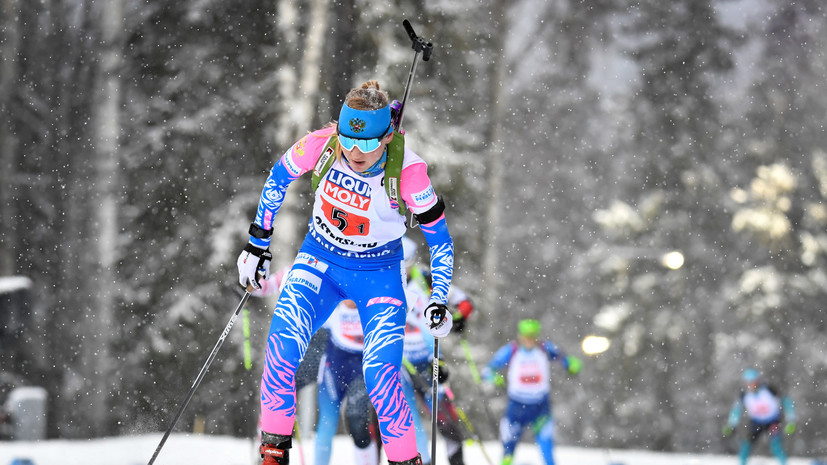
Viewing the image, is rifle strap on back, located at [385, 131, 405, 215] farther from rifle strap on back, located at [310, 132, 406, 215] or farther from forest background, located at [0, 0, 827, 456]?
forest background, located at [0, 0, 827, 456]

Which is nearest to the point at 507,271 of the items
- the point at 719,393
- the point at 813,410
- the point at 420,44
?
the point at 719,393

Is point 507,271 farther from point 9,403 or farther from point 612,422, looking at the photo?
point 9,403

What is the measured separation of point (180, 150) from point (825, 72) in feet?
60.5

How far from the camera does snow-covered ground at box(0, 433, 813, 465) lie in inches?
386

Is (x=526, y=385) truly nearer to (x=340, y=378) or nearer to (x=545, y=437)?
(x=545, y=437)

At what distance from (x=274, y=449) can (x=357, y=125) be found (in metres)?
1.70

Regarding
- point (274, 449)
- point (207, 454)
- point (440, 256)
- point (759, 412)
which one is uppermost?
point (440, 256)

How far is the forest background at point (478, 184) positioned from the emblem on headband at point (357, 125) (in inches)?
295

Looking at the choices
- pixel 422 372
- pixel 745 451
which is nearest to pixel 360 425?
pixel 422 372

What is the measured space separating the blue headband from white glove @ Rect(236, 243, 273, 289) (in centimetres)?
86

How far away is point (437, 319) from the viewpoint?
456 centimetres

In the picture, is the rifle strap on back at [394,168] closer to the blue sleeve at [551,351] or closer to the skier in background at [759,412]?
the blue sleeve at [551,351]

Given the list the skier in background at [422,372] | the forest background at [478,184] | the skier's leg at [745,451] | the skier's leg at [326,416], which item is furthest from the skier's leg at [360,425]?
the skier's leg at [745,451]

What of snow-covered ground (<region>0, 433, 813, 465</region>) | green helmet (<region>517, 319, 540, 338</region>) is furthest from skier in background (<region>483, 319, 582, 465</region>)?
snow-covered ground (<region>0, 433, 813, 465</region>)
